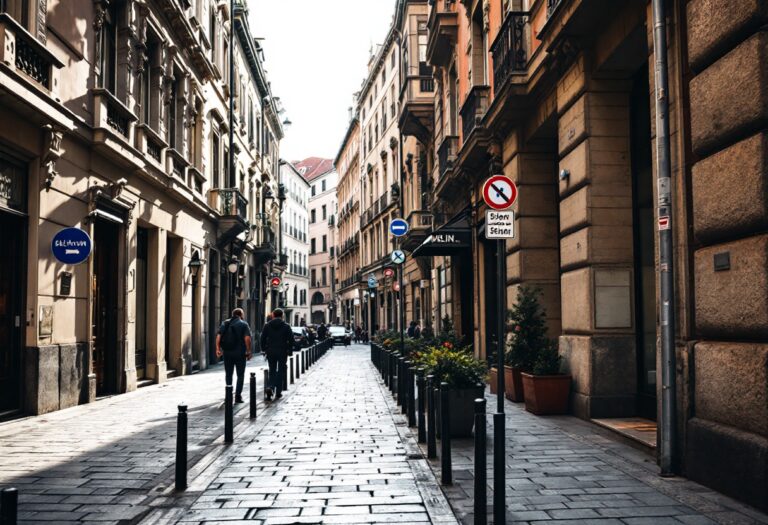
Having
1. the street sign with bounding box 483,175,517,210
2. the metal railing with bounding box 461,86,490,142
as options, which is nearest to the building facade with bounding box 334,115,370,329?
the metal railing with bounding box 461,86,490,142

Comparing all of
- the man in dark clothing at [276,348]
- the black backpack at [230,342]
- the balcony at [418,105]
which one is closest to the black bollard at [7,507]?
the black backpack at [230,342]

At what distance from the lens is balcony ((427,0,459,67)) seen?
2219 centimetres

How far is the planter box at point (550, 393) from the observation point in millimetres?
11125

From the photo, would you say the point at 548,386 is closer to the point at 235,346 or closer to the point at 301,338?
the point at 235,346

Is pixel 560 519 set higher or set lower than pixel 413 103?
lower

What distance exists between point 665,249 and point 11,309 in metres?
9.58

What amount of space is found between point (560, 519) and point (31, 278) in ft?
31.0

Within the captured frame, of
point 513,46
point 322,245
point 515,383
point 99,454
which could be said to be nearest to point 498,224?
point 99,454

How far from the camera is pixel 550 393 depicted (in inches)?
439

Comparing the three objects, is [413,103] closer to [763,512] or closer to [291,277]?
[763,512]

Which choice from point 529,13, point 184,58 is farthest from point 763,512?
point 184,58

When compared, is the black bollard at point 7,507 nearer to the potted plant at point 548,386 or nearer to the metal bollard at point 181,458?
the metal bollard at point 181,458

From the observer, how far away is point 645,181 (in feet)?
34.2

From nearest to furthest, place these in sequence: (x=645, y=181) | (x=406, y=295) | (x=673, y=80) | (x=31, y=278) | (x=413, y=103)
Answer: (x=673, y=80) → (x=645, y=181) → (x=31, y=278) → (x=413, y=103) → (x=406, y=295)
